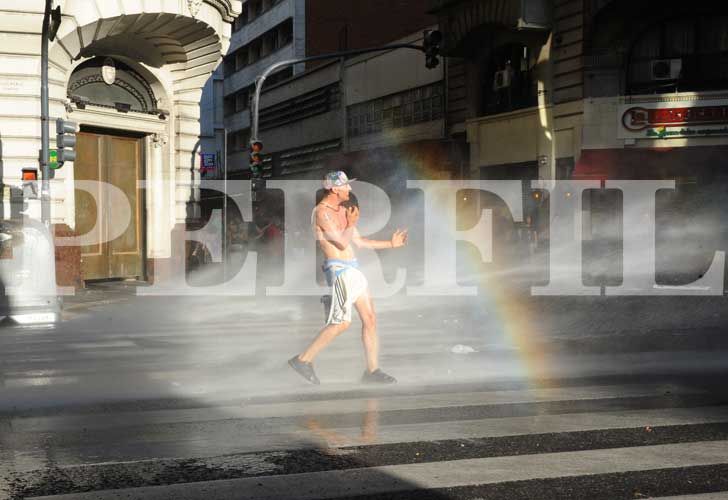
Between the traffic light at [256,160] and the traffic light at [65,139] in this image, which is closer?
the traffic light at [65,139]

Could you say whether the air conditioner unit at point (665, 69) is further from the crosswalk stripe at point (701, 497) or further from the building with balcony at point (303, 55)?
the crosswalk stripe at point (701, 497)

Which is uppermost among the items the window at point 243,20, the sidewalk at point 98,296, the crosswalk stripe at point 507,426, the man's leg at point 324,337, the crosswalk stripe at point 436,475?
the window at point 243,20

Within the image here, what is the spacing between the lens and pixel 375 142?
37.1 meters

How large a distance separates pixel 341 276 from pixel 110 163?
14.5 metres

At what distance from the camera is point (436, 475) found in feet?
16.1

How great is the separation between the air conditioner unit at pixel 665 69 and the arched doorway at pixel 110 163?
1180cm

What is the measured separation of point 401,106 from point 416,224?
8.56 m

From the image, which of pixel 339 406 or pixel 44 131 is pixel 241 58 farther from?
pixel 339 406

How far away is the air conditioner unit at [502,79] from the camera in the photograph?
26.5 meters

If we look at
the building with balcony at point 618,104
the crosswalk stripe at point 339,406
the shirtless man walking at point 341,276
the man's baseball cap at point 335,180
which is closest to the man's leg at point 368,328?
the shirtless man walking at point 341,276

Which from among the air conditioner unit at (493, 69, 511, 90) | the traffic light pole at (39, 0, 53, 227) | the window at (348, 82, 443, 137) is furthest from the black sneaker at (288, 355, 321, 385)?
the window at (348, 82, 443, 137)

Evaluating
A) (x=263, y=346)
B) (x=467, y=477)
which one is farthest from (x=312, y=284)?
(x=467, y=477)

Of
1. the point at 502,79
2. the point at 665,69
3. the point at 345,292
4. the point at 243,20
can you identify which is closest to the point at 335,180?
the point at 345,292

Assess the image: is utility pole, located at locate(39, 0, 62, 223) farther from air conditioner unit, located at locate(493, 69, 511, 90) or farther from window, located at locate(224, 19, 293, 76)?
window, located at locate(224, 19, 293, 76)
